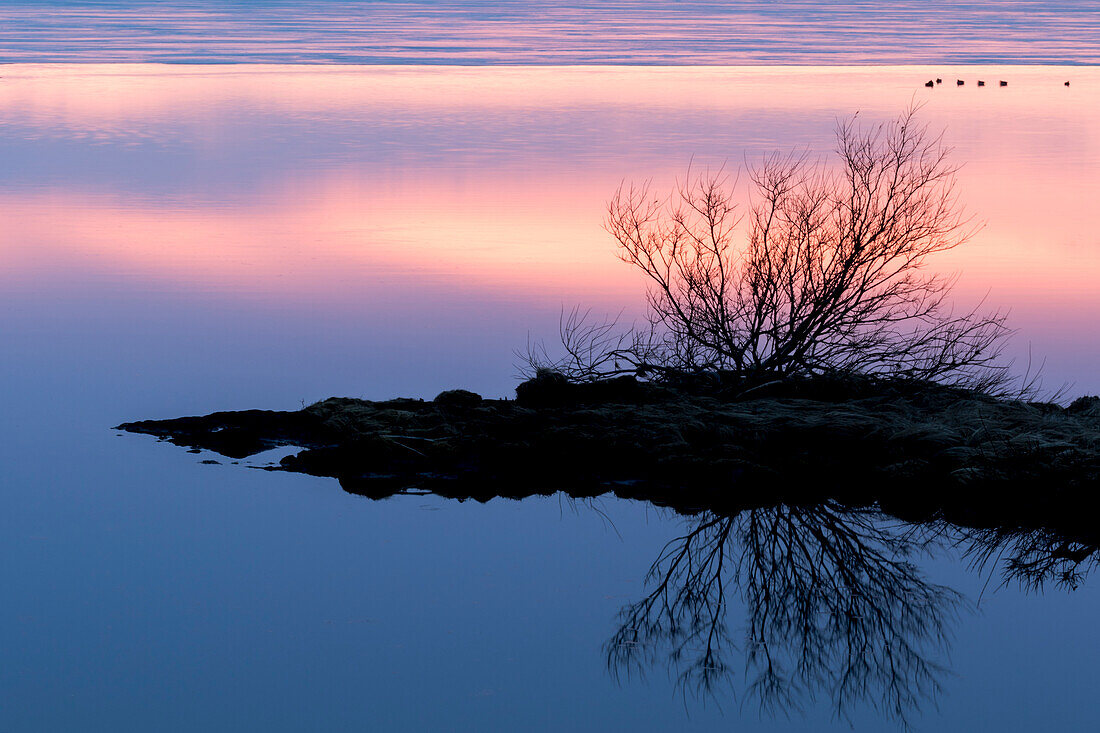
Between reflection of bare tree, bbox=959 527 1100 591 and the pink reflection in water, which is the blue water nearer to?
the pink reflection in water

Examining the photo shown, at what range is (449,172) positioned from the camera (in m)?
25.0

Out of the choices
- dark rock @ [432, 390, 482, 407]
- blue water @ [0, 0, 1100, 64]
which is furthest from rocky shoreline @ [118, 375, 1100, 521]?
blue water @ [0, 0, 1100, 64]

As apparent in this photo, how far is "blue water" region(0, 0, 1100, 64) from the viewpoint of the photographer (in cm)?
4938

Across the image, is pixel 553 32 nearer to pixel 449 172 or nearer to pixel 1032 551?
pixel 449 172

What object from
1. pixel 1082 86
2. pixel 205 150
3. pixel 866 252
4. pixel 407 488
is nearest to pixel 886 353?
pixel 866 252

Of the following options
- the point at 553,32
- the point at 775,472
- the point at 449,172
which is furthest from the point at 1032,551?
the point at 553,32

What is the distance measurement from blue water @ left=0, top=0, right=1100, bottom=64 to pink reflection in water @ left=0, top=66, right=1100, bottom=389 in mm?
5987

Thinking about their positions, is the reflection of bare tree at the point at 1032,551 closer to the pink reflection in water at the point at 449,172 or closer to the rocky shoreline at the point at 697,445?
the rocky shoreline at the point at 697,445

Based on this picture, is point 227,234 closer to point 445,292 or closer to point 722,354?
point 445,292

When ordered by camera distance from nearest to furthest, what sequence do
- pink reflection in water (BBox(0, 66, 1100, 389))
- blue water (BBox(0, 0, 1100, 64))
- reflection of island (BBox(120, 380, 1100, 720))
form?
reflection of island (BBox(120, 380, 1100, 720)) < pink reflection in water (BBox(0, 66, 1100, 389)) < blue water (BBox(0, 0, 1100, 64))

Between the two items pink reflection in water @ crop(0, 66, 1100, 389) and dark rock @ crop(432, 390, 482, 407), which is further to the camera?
pink reflection in water @ crop(0, 66, 1100, 389)

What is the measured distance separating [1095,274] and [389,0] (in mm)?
74722

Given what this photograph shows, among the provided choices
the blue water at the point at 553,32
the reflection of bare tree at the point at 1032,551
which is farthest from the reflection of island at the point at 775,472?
the blue water at the point at 553,32

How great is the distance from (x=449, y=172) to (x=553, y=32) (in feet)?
125
